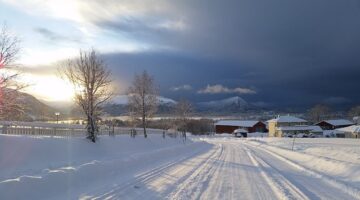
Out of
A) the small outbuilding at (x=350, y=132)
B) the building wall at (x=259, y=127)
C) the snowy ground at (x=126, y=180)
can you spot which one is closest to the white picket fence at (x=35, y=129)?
the snowy ground at (x=126, y=180)

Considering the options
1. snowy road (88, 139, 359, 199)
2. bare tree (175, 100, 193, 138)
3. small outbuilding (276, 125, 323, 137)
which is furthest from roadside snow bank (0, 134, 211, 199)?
small outbuilding (276, 125, 323, 137)

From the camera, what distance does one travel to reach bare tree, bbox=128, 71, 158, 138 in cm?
5919

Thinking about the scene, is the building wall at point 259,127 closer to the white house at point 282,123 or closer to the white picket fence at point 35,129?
the white house at point 282,123

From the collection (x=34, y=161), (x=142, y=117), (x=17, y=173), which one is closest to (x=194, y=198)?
(x=17, y=173)

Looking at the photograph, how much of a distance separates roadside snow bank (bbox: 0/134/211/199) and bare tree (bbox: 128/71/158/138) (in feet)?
84.6

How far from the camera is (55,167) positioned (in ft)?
66.1

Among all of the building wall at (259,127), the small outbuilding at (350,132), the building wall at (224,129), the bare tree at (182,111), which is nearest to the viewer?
the bare tree at (182,111)

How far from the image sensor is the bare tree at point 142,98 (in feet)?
194

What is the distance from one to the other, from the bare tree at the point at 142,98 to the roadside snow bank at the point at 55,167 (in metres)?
25.8

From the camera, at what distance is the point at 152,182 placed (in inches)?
687

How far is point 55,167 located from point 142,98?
39587 millimetres

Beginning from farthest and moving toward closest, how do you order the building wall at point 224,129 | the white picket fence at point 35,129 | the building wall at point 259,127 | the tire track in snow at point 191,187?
the building wall at point 224,129, the building wall at point 259,127, the white picket fence at point 35,129, the tire track in snow at point 191,187

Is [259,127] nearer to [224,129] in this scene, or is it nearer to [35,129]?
[224,129]

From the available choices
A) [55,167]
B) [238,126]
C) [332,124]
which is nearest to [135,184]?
[55,167]
